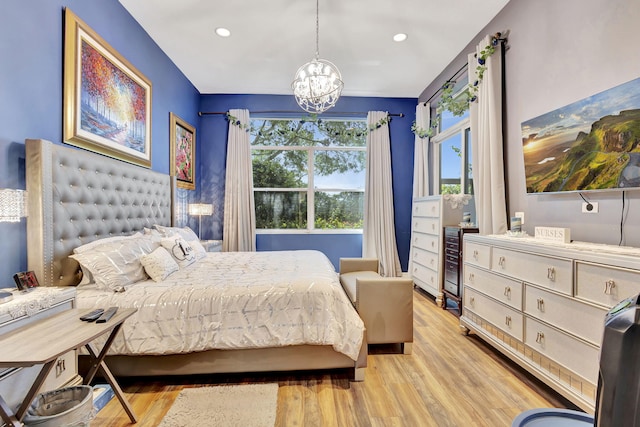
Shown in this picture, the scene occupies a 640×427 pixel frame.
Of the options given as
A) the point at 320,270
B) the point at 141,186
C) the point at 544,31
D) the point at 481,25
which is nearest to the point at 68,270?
the point at 141,186

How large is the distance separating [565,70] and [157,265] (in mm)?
3506

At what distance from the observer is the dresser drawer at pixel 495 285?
2.22 m

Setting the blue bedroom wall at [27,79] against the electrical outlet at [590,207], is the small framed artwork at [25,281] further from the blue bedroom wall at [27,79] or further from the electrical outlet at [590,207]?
the electrical outlet at [590,207]

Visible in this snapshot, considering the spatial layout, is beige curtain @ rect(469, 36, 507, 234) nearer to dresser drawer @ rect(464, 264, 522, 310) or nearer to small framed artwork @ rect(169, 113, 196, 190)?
dresser drawer @ rect(464, 264, 522, 310)

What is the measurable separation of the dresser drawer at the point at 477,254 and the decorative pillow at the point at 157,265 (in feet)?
8.65

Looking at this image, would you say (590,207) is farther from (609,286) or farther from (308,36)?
(308,36)

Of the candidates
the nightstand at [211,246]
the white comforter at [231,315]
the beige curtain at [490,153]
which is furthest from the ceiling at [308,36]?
the white comforter at [231,315]

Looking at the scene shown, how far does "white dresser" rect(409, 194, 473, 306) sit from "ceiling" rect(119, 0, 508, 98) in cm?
183

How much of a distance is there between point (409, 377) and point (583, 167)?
6.20 ft

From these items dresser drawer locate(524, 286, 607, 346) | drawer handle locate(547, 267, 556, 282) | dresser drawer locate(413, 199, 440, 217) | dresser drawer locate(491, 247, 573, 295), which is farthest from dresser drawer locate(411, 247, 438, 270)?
drawer handle locate(547, 267, 556, 282)

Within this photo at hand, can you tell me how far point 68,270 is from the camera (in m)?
2.15

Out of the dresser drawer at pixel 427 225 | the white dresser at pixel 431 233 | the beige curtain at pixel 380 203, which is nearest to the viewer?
the white dresser at pixel 431 233

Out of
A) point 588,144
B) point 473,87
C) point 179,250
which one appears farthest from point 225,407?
point 473,87

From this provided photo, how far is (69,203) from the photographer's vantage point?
2.20m
